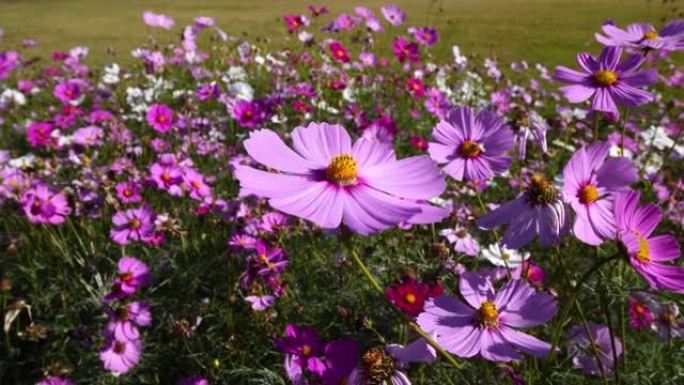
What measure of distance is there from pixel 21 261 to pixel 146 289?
1.25 feet

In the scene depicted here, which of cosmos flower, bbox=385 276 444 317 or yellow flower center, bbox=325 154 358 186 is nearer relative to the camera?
yellow flower center, bbox=325 154 358 186

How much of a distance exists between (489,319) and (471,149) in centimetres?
25

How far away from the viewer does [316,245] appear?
1425 mm

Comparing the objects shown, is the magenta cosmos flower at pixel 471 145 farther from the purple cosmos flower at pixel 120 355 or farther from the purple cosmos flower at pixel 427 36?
the purple cosmos flower at pixel 427 36

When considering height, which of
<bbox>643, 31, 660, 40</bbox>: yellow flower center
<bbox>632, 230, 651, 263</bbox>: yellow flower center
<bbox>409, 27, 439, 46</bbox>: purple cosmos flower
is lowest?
<bbox>632, 230, 651, 263</bbox>: yellow flower center

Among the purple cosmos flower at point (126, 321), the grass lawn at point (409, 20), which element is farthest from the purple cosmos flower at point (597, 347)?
the grass lawn at point (409, 20)

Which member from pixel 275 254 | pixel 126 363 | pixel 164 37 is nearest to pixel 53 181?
pixel 126 363

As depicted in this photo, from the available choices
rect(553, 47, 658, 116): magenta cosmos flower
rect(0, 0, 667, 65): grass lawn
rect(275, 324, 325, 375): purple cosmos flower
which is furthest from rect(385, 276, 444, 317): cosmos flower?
rect(0, 0, 667, 65): grass lawn

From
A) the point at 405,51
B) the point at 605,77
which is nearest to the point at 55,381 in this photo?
the point at 605,77

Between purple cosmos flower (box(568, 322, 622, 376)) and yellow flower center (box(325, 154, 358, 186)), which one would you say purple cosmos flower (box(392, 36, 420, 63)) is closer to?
purple cosmos flower (box(568, 322, 622, 376))

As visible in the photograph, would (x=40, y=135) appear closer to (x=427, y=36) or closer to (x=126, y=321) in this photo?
(x=126, y=321)

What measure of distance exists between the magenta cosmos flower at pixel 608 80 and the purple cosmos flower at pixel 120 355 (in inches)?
37.8

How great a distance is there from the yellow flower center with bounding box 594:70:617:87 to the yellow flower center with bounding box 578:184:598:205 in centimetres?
23

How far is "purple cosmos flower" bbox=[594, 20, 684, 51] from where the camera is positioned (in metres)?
0.73
